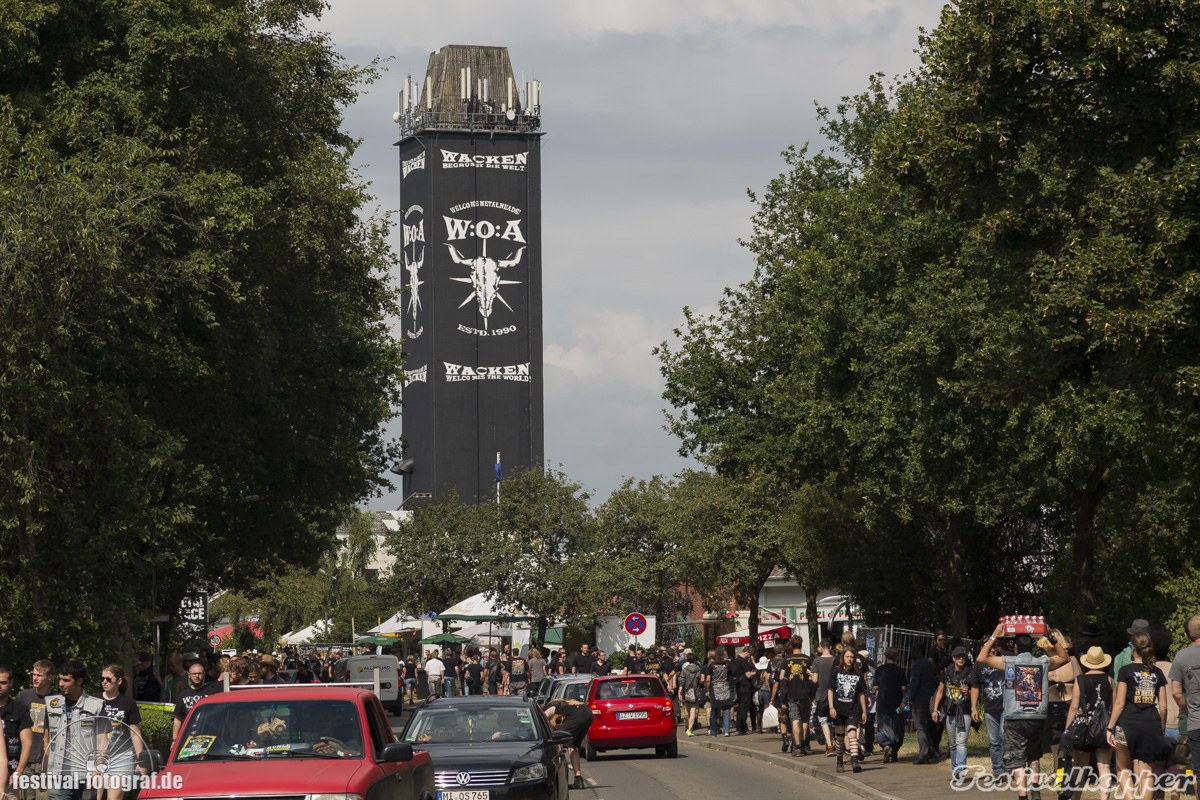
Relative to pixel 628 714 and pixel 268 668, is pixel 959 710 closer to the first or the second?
pixel 268 668

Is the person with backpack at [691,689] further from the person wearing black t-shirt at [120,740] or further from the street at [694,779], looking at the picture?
the person wearing black t-shirt at [120,740]

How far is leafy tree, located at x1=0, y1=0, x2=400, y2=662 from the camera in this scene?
2320 cm

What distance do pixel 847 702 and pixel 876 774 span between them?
4.89 feet

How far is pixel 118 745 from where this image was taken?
43.0ft

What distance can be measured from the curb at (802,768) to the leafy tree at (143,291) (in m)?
9.98

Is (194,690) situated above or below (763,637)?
above

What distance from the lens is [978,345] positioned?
30.9 m

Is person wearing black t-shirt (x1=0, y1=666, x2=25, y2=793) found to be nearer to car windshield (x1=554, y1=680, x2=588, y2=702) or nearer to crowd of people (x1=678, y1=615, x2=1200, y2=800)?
crowd of people (x1=678, y1=615, x2=1200, y2=800)

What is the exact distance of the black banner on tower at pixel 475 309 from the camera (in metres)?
146

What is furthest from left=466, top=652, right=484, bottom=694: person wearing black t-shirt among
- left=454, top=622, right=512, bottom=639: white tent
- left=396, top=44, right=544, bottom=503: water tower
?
left=396, top=44, right=544, bottom=503: water tower

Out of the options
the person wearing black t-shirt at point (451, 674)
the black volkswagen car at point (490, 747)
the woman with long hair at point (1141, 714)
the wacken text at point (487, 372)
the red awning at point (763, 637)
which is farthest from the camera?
the wacken text at point (487, 372)

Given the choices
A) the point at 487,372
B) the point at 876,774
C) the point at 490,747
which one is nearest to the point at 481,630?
the point at 876,774

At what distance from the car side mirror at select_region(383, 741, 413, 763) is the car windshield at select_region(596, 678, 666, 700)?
16.7 m

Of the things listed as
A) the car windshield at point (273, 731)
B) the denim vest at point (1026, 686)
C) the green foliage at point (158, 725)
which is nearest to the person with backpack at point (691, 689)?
the green foliage at point (158, 725)
